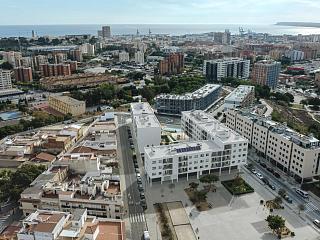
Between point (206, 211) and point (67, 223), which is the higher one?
point (67, 223)

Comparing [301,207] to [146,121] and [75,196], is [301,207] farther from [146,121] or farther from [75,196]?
[146,121]

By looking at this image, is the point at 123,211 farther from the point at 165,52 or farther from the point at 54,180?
the point at 165,52

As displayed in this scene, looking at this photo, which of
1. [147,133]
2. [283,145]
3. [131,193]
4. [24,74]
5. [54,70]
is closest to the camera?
[131,193]

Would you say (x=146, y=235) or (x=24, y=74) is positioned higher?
(x=24, y=74)

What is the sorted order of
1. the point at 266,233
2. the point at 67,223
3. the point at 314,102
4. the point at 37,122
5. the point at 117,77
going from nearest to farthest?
the point at 67,223
the point at 266,233
the point at 37,122
the point at 314,102
the point at 117,77

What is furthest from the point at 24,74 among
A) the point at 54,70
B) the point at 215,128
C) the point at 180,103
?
the point at 215,128

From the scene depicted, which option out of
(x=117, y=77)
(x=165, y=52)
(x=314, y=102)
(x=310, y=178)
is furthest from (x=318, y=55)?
(x=310, y=178)
